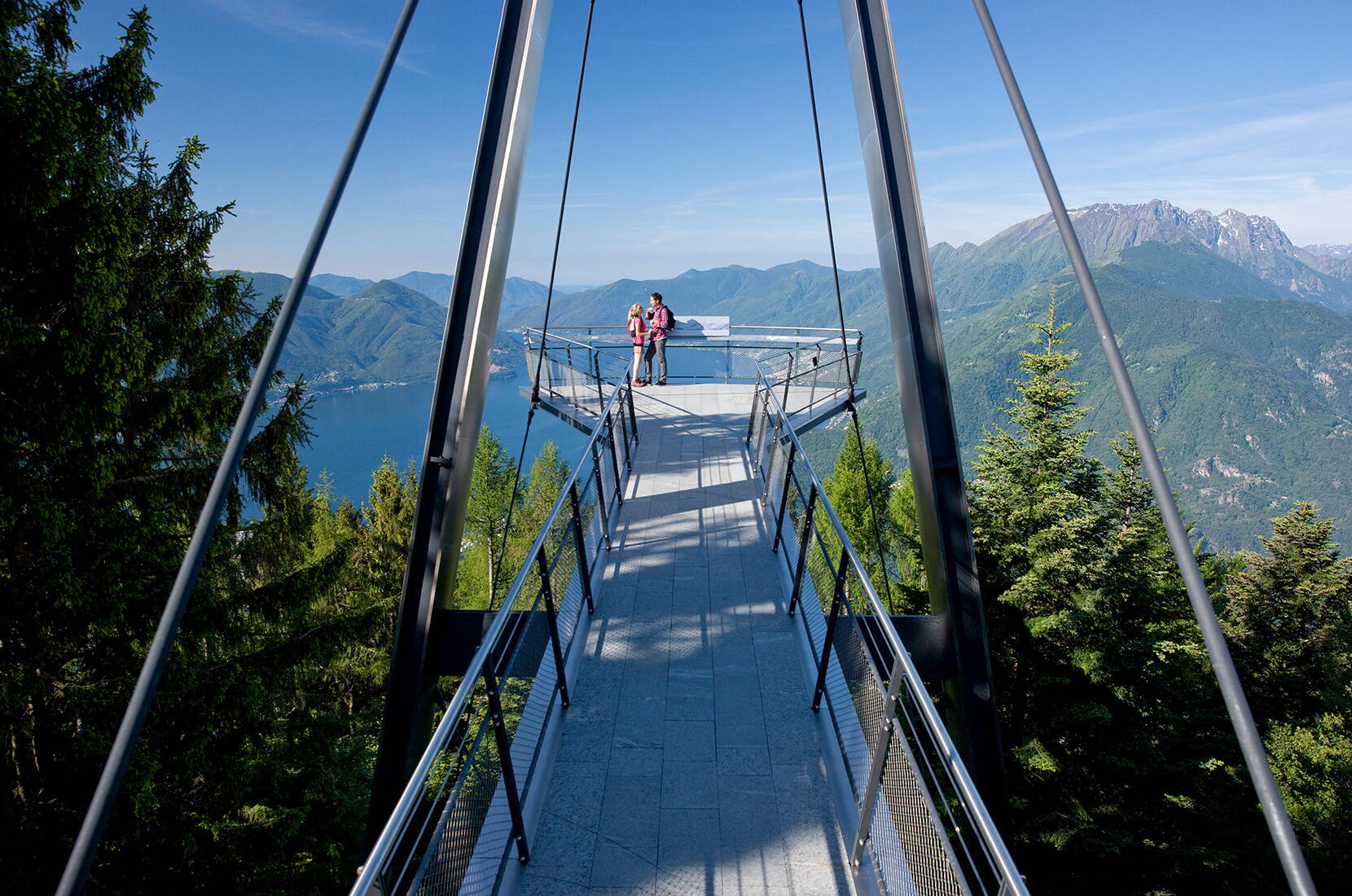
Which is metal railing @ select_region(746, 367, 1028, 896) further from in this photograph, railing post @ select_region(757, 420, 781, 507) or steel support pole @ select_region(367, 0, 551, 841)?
steel support pole @ select_region(367, 0, 551, 841)

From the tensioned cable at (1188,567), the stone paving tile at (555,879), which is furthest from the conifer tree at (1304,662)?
the stone paving tile at (555,879)

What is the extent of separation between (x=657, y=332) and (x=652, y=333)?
7.6 inches

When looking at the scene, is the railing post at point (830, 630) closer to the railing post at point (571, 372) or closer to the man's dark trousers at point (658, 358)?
the railing post at point (571, 372)

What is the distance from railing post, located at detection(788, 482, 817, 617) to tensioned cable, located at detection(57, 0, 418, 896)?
3.82m

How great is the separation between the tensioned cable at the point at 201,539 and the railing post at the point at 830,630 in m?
3.22

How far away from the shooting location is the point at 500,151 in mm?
5625

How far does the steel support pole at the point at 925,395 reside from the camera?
533cm

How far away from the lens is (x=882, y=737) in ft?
11.1

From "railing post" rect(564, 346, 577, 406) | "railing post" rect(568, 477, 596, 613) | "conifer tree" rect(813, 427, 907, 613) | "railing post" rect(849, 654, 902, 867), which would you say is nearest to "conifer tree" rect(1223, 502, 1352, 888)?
"conifer tree" rect(813, 427, 907, 613)

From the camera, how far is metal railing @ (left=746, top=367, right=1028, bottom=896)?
2.63 meters

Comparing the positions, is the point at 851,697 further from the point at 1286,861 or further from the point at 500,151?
the point at 500,151

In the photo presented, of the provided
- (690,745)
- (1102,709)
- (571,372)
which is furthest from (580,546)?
(1102,709)

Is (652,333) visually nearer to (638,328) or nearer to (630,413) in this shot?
(638,328)

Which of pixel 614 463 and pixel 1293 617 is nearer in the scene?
pixel 614 463
